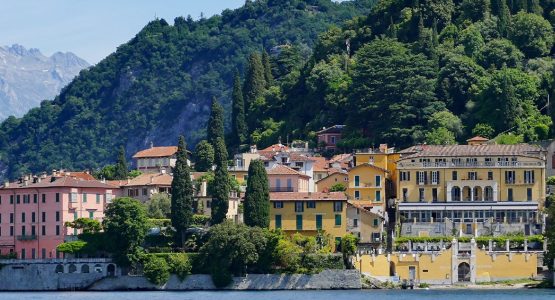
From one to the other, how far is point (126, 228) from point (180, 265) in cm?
437

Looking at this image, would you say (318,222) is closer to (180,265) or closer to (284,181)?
(284,181)

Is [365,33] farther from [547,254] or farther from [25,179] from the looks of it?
[547,254]

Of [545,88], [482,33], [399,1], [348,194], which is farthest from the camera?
[399,1]

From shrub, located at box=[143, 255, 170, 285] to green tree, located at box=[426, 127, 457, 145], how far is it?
2898 centimetres

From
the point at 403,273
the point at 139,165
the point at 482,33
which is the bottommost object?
the point at 403,273

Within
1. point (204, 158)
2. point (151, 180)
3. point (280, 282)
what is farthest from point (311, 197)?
point (204, 158)

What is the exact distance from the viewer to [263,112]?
5704 inches

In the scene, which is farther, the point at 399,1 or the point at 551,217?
the point at 399,1

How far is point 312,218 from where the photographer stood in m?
101

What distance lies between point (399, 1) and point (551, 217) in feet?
179

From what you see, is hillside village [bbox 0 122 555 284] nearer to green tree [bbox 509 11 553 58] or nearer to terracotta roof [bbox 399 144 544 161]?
terracotta roof [bbox 399 144 544 161]

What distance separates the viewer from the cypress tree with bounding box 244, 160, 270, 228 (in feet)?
323

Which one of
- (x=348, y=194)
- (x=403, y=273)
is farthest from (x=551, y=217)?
(x=348, y=194)

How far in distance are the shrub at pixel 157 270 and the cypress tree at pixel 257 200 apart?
607 cm
